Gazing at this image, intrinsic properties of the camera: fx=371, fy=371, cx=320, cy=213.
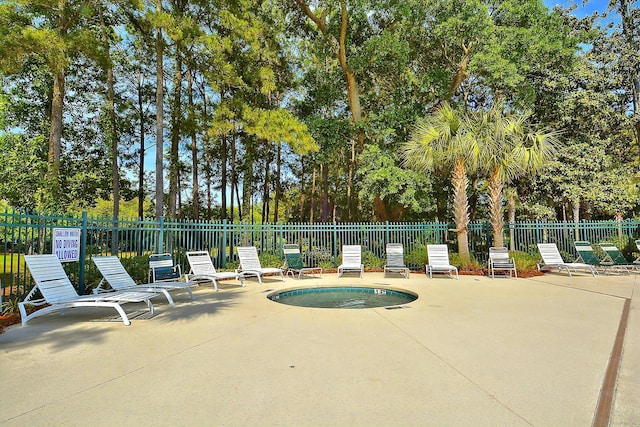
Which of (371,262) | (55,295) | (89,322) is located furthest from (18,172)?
(371,262)

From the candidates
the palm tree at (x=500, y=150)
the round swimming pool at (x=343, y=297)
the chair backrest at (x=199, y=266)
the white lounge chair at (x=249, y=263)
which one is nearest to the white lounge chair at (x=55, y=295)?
the chair backrest at (x=199, y=266)

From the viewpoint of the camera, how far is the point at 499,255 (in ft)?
36.5

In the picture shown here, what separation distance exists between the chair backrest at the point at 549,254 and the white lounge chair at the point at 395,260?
4.45 m

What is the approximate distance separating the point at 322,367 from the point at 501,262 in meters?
9.07

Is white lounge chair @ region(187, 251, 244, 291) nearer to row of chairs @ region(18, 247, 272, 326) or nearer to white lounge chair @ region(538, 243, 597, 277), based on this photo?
row of chairs @ region(18, 247, 272, 326)

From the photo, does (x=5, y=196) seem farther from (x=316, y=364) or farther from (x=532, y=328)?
(x=532, y=328)

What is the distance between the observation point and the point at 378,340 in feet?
14.4

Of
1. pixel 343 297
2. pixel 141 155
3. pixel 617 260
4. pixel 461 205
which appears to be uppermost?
pixel 141 155

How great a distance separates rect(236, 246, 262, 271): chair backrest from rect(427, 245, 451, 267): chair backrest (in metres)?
5.14

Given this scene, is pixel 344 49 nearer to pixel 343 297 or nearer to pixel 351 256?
pixel 351 256

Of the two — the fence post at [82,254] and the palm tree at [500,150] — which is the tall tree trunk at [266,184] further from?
the fence post at [82,254]

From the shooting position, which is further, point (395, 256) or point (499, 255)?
point (395, 256)

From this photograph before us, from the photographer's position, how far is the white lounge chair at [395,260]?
1096 centimetres

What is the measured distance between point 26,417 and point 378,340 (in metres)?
3.29
